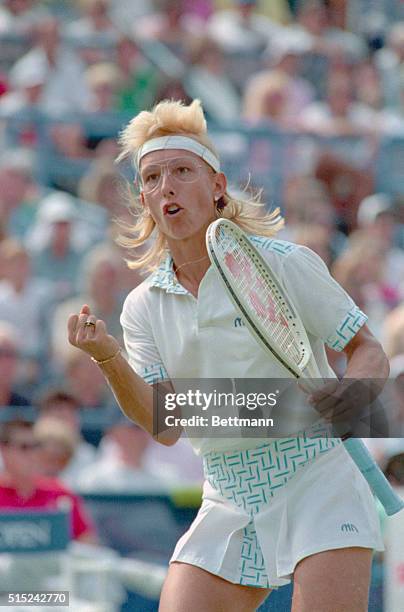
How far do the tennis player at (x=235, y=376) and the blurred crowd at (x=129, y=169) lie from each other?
209 cm

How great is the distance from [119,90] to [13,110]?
0.99 m

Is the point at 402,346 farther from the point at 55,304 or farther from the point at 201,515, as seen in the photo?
the point at 201,515

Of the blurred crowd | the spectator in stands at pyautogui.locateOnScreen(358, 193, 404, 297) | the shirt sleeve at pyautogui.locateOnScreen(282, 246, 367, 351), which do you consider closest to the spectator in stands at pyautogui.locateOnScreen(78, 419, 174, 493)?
the blurred crowd

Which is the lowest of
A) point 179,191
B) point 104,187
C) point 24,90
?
point 179,191

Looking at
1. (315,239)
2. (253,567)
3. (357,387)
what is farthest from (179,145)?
(315,239)

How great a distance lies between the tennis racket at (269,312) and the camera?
3316 mm

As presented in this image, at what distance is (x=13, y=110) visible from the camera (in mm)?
9203

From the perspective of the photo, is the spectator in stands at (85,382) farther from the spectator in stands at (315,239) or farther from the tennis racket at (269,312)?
the tennis racket at (269,312)

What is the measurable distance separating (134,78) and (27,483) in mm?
4769

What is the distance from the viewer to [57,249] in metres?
8.55

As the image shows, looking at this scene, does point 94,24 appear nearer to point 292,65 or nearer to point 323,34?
point 292,65

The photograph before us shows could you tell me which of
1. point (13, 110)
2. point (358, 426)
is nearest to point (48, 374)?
point (13, 110)

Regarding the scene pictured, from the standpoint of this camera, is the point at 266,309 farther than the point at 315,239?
No

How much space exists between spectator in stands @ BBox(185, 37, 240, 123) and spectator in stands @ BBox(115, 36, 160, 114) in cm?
35
